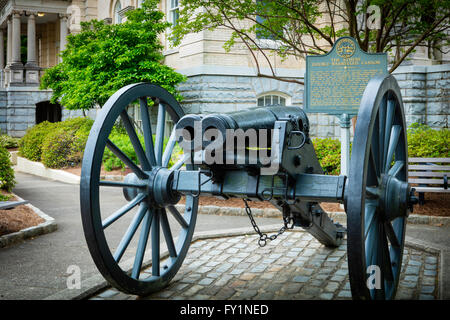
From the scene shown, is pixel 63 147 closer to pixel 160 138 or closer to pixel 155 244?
pixel 160 138

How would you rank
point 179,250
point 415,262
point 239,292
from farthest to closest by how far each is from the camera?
point 415,262 → point 179,250 → point 239,292

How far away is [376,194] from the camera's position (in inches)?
142

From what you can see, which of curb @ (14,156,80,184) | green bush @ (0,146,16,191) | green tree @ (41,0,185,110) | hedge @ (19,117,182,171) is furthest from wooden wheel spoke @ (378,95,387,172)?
green tree @ (41,0,185,110)

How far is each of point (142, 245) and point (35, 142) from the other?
51.8 ft

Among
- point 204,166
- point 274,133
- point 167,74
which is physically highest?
point 167,74

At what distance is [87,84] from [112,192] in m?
5.66

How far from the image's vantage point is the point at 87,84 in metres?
16.3

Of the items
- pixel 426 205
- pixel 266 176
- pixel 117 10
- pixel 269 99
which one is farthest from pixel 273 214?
pixel 117 10

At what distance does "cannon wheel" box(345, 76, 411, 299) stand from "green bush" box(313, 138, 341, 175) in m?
5.57

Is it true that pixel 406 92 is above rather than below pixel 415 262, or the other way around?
above

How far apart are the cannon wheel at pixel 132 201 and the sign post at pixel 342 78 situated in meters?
3.96
